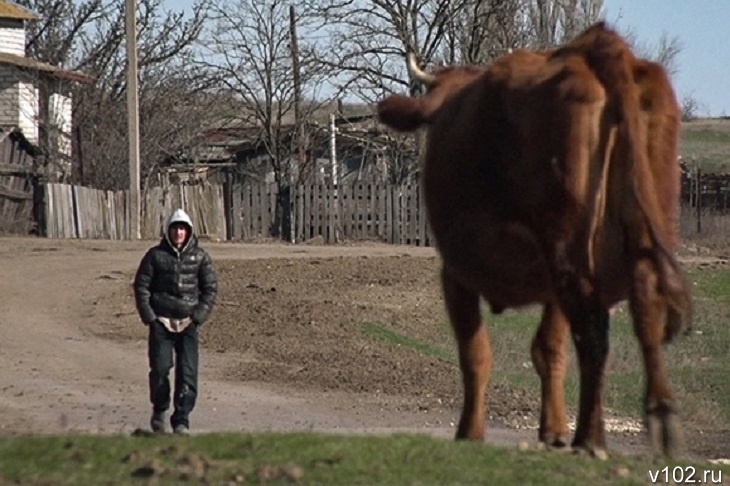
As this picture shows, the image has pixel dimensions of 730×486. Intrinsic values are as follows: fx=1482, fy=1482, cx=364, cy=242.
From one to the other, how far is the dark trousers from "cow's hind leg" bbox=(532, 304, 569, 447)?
400 centimetres

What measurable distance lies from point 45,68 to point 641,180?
37.4 meters

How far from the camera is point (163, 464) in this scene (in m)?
6.64

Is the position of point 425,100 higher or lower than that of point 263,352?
higher

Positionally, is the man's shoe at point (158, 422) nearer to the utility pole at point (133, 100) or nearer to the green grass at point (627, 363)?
the green grass at point (627, 363)

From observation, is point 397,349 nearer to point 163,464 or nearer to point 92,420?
point 92,420

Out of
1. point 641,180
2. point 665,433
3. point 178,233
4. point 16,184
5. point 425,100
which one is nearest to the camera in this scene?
point 665,433

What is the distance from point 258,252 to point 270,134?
17116 millimetres

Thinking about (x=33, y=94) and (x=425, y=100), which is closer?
(x=425, y=100)

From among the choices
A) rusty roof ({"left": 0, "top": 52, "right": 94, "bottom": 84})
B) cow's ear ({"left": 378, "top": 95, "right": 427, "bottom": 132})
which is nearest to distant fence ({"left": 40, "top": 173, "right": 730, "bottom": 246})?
rusty roof ({"left": 0, "top": 52, "right": 94, "bottom": 84})

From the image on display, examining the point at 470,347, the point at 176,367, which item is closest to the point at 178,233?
the point at 176,367

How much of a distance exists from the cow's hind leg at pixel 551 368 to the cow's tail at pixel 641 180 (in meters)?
1.21

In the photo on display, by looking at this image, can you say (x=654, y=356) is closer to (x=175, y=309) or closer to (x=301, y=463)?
(x=301, y=463)

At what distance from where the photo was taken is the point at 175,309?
11836 mm

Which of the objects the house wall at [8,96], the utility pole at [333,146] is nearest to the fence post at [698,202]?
the utility pole at [333,146]
